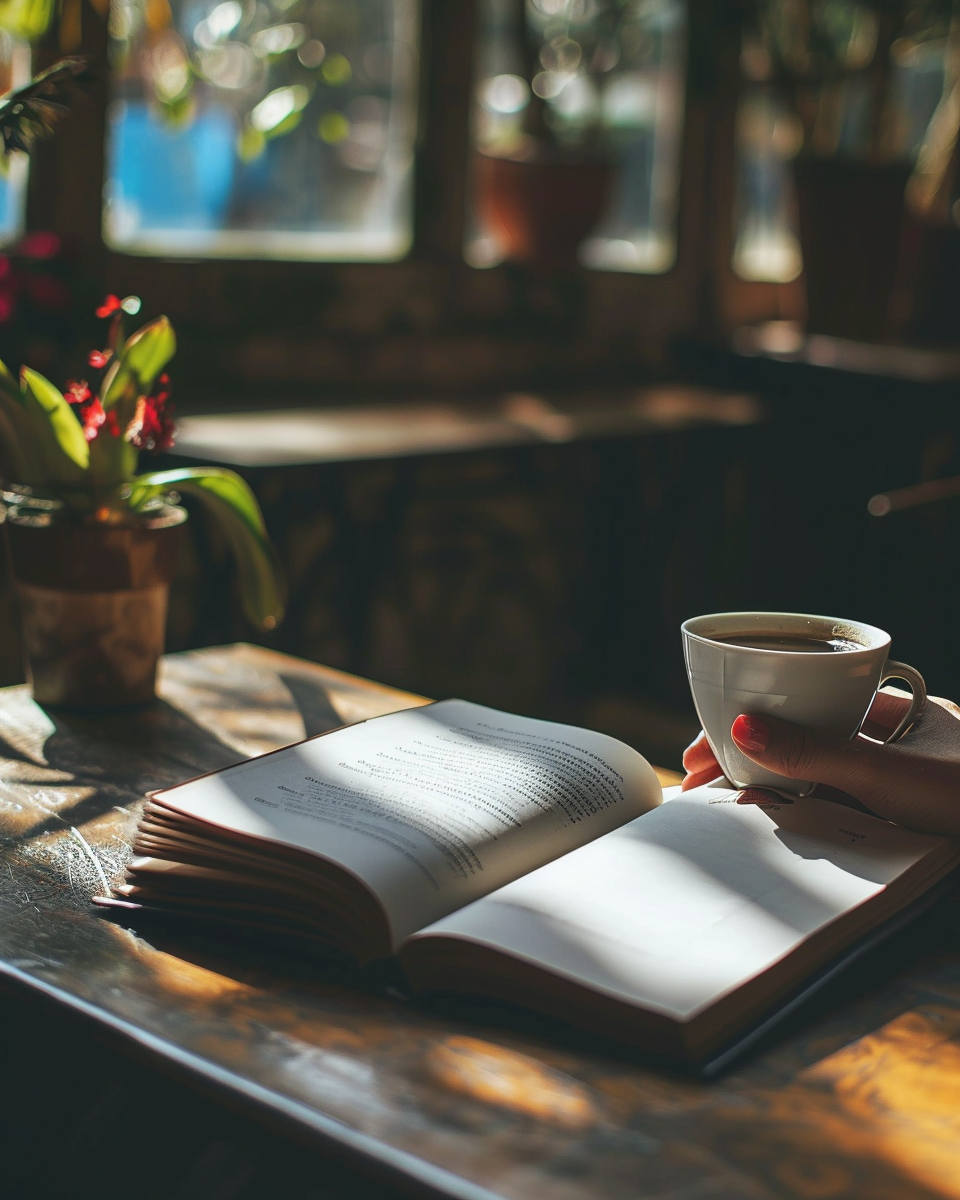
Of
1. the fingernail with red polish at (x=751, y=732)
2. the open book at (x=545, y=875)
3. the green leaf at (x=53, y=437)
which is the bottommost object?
the open book at (x=545, y=875)

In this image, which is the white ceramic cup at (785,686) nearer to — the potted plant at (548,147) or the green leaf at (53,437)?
the green leaf at (53,437)

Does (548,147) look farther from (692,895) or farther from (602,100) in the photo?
(692,895)

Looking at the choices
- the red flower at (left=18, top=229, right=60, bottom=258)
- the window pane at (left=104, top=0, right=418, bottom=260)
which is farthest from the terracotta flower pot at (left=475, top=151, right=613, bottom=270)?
the red flower at (left=18, top=229, right=60, bottom=258)

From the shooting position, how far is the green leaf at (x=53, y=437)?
1.08 meters

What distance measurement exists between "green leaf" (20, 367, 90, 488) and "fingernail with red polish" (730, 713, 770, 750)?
603mm

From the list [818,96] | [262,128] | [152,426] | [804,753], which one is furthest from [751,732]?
[818,96]

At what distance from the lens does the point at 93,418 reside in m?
1.06

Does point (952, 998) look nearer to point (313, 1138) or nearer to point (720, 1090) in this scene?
point (720, 1090)

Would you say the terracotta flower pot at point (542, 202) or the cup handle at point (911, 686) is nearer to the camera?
the cup handle at point (911, 686)

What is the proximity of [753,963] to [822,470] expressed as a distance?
8.65ft

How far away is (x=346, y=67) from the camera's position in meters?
2.88

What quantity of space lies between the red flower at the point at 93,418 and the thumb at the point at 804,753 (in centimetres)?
58

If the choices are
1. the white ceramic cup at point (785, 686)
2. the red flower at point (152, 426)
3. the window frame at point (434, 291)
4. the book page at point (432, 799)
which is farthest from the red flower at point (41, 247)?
the white ceramic cup at point (785, 686)

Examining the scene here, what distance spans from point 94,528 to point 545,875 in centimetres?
56
